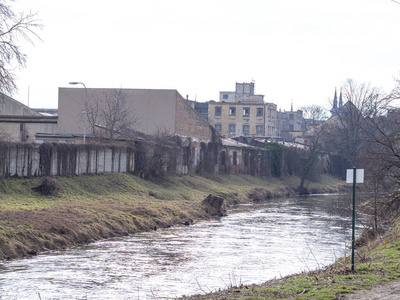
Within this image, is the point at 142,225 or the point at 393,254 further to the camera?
the point at 142,225

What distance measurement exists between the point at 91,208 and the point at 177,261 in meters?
8.94

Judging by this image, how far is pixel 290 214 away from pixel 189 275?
22.2 meters

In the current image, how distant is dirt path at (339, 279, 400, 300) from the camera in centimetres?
1097

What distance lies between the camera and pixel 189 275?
18156mm

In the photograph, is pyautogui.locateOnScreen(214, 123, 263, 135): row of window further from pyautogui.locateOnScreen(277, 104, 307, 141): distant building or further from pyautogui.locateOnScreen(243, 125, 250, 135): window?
pyautogui.locateOnScreen(277, 104, 307, 141): distant building

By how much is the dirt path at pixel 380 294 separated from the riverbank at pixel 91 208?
41.4 feet

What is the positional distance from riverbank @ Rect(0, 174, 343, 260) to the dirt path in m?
12.6

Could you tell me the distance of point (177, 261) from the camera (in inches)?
818

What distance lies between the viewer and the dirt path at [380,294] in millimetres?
10971

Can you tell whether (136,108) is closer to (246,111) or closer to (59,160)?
(59,160)

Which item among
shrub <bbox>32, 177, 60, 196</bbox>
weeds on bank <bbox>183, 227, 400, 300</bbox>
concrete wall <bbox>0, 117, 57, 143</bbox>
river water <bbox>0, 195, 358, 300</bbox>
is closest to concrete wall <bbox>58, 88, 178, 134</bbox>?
concrete wall <bbox>0, 117, 57, 143</bbox>

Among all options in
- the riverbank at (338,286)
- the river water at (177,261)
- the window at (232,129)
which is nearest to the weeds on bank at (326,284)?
the riverbank at (338,286)

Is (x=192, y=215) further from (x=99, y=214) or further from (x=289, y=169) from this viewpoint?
(x=289, y=169)

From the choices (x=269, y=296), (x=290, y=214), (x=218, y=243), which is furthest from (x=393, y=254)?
(x=290, y=214)
